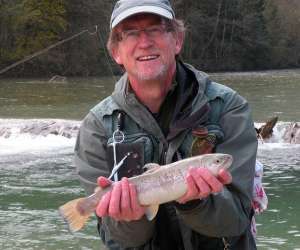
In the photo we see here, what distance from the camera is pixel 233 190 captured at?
3.32 meters

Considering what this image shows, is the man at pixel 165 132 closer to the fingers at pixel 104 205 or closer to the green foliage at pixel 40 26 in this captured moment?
the fingers at pixel 104 205

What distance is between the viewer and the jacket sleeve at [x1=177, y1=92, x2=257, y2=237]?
3.23 meters

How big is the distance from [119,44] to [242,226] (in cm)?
111

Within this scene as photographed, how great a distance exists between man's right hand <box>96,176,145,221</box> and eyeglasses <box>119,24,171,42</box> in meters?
0.76

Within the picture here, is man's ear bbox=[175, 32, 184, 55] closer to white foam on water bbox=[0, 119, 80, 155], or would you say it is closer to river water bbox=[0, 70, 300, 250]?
river water bbox=[0, 70, 300, 250]

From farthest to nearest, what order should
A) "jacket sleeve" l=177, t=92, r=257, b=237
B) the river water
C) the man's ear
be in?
1. the river water
2. the man's ear
3. "jacket sleeve" l=177, t=92, r=257, b=237

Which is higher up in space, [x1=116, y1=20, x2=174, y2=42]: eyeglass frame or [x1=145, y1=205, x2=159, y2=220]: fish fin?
[x1=116, y1=20, x2=174, y2=42]: eyeglass frame

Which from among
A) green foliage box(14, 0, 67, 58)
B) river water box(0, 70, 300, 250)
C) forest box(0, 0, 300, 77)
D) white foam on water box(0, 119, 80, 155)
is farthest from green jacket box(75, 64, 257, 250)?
green foliage box(14, 0, 67, 58)

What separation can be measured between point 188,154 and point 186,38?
67.2 m

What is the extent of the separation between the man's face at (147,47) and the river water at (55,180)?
5.82 meters

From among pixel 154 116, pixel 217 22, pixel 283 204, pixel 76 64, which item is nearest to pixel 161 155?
pixel 154 116

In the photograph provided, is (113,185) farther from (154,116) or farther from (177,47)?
(177,47)

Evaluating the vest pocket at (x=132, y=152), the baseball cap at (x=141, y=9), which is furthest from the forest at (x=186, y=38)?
the vest pocket at (x=132, y=152)

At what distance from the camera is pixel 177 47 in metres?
3.58
